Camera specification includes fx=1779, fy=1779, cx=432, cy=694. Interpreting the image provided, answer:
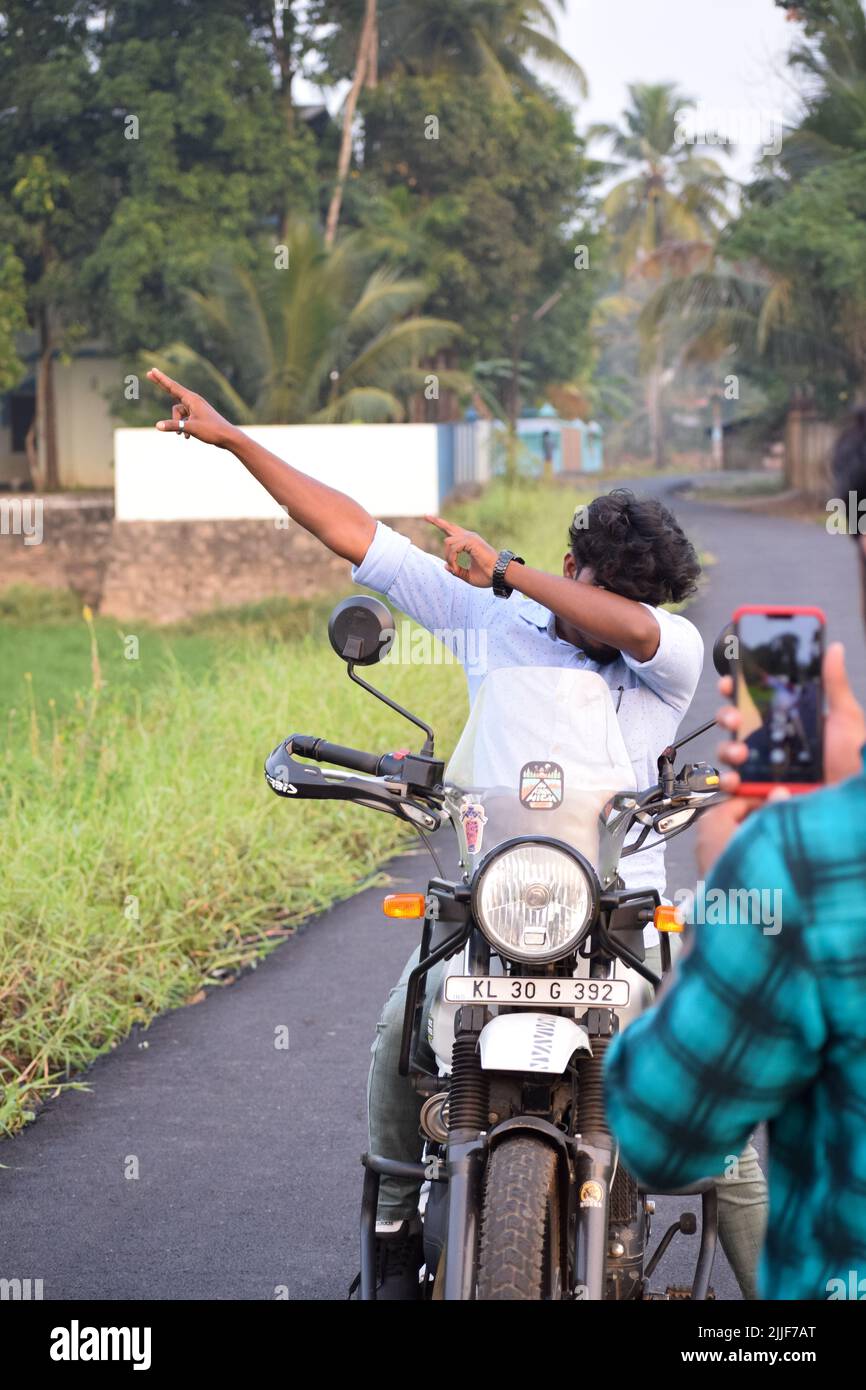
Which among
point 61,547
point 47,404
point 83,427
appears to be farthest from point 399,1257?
point 83,427

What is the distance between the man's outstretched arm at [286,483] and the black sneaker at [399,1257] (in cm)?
124

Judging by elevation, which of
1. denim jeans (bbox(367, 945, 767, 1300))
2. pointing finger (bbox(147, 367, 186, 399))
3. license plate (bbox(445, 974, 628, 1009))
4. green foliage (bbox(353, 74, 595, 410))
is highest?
green foliage (bbox(353, 74, 595, 410))

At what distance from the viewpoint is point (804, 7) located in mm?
33750

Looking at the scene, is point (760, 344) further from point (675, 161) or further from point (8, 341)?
point (675, 161)

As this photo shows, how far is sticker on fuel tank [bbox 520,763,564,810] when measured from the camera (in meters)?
2.83

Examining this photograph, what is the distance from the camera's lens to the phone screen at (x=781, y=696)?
1.53 meters

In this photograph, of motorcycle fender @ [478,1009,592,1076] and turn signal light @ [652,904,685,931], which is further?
turn signal light @ [652,904,685,931]

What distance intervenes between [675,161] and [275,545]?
43.9 meters

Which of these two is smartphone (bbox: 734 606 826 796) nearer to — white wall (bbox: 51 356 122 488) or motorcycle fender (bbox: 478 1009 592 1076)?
motorcycle fender (bbox: 478 1009 592 1076)

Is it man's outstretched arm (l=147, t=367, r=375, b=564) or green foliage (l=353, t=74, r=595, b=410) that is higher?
green foliage (l=353, t=74, r=595, b=410)

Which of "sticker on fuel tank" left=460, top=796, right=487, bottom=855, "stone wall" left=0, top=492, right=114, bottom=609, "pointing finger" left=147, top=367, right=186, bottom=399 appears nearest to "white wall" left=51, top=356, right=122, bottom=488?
"stone wall" left=0, top=492, right=114, bottom=609

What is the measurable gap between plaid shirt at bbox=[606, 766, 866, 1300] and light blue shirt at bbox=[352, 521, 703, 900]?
1.59 metres
